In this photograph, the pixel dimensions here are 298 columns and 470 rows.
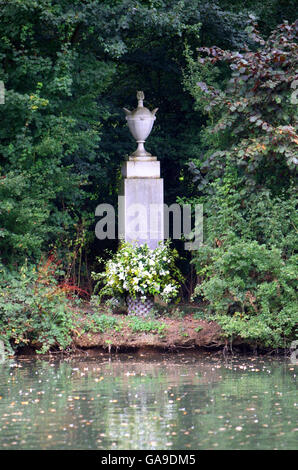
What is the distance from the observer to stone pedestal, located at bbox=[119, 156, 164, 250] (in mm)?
14234

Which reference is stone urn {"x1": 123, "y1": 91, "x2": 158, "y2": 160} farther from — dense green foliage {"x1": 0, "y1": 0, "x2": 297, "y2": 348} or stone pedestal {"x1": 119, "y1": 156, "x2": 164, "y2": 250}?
dense green foliage {"x1": 0, "y1": 0, "x2": 297, "y2": 348}

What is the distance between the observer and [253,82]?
12797mm

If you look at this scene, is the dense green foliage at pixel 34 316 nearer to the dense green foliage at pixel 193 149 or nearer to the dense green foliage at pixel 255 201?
the dense green foliage at pixel 193 149

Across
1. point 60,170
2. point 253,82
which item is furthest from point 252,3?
point 60,170

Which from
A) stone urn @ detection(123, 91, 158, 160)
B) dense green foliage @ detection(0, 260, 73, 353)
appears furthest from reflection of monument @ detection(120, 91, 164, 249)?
dense green foliage @ detection(0, 260, 73, 353)

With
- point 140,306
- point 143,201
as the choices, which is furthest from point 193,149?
point 140,306

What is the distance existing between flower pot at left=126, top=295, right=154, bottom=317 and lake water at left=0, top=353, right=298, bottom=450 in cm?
150

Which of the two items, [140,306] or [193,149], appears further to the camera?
[193,149]

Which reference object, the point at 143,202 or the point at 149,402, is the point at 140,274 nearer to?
the point at 143,202

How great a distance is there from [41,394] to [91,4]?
22.0 feet

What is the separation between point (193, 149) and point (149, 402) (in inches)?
311

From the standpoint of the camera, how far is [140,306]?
13547 millimetres

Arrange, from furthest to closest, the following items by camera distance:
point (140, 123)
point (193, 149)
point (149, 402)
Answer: point (193, 149), point (140, 123), point (149, 402)

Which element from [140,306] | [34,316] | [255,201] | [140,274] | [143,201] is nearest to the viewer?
[34,316]
